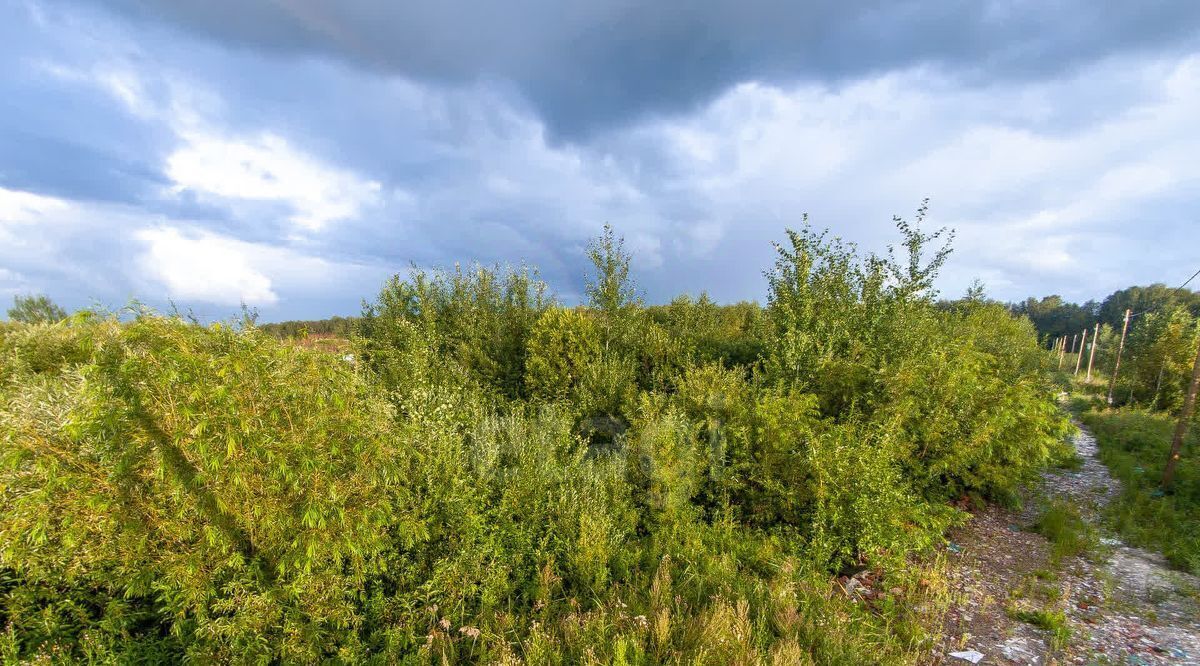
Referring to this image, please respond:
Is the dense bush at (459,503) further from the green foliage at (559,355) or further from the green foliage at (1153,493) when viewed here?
the green foliage at (1153,493)

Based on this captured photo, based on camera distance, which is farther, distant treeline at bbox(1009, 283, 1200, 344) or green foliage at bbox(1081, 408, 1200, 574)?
distant treeline at bbox(1009, 283, 1200, 344)

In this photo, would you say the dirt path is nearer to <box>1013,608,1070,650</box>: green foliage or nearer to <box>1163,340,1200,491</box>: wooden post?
<box>1013,608,1070,650</box>: green foliage

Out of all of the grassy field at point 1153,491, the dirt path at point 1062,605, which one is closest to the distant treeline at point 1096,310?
the grassy field at point 1153,491

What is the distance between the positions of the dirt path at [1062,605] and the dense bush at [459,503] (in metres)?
Result: 0.64

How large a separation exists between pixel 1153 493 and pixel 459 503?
1503 centimetres

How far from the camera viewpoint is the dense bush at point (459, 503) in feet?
12.4

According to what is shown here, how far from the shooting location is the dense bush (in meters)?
3.79

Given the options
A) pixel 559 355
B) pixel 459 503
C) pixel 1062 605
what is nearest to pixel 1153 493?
pixel 1062 605

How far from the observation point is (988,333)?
63.1ft

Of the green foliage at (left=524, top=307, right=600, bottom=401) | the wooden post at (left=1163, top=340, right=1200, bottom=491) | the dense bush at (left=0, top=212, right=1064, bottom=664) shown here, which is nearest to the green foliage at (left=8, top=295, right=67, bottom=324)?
the dense bush at (left=0, top=212, right=1064, bottom=664)

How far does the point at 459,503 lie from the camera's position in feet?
18.2

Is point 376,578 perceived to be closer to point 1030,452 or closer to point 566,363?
point 566,363

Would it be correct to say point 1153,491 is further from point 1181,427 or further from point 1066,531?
point 1066,531

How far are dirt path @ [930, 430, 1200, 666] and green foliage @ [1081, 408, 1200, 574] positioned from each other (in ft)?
2.07
